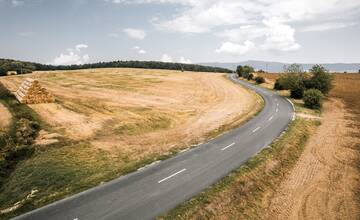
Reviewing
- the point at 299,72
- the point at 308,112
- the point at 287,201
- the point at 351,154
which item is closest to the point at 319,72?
the point at 299,72

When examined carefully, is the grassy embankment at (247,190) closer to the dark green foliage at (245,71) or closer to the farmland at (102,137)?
the farmland at (102,137)

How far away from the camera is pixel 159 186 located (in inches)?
679

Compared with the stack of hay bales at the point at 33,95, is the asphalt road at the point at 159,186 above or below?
below

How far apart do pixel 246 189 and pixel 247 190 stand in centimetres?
9

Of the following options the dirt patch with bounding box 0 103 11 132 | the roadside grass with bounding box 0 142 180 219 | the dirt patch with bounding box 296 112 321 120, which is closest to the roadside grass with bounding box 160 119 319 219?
the roadside grass with bounding box 0 142 180 219

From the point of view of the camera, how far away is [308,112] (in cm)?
4319

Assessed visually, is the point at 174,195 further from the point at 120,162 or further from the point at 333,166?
the point at 333,166

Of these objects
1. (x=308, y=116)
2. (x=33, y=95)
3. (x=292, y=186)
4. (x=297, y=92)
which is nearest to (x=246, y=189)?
(x=292, y=186)

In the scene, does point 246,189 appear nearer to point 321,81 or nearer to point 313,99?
point 313,99

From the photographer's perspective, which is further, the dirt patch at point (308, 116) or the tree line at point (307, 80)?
the tree line at point (307, 80)

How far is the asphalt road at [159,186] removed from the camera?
47.1 feet

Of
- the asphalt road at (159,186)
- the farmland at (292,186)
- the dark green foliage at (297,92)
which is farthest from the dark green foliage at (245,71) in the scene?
the asphalt road at (159,186)

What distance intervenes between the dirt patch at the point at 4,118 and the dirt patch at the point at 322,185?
935 inches

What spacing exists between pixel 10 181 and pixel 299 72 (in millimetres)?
57422
